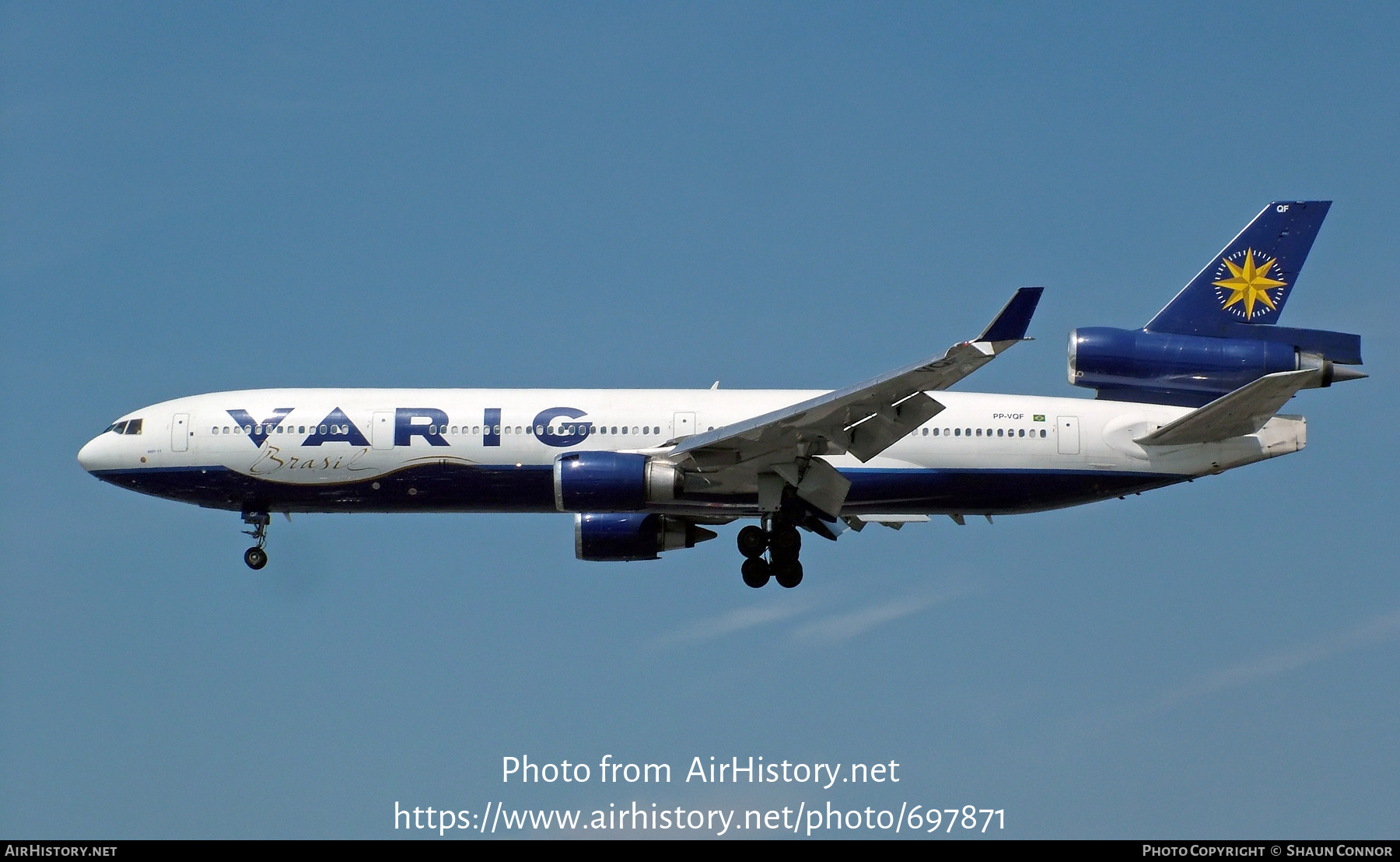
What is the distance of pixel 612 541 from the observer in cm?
3631

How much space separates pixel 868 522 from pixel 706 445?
25.9ft

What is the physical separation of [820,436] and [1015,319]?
6531mm

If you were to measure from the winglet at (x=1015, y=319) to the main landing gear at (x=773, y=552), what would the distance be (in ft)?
29.2

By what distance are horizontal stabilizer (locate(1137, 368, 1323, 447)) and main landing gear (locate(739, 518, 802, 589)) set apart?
767 centimetres

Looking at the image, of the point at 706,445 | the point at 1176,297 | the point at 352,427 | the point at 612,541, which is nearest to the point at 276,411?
the point at 352,427

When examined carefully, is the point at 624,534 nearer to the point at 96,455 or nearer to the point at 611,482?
the point at 611,482

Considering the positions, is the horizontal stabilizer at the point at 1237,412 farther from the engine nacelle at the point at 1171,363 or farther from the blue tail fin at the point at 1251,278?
the blue tail fin at the point at 1251,278

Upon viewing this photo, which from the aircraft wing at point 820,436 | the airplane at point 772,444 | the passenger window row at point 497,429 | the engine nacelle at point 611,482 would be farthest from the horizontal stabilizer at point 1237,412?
the passenger window row at point 497,429

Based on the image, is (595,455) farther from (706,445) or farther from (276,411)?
(276,411)

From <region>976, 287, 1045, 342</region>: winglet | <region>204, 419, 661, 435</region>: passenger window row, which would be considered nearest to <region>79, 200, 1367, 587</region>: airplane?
<region>204, 419, 661, 435</region>: passenger window row

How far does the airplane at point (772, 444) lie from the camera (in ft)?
110

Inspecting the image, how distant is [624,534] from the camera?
3625 centimetres

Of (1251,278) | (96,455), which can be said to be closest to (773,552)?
(1251,278)

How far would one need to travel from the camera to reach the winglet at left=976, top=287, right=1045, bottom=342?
2605 cm
